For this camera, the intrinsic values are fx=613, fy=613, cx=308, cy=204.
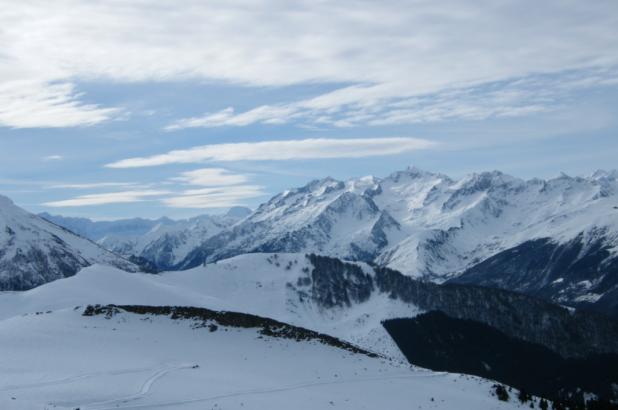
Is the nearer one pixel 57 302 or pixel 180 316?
pixel 180 316

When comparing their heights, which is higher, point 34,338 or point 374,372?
point 34,338

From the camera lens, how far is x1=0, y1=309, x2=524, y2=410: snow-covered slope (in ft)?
111

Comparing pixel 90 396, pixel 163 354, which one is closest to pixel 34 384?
pixel 90 396

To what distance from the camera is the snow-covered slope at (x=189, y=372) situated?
111 feet

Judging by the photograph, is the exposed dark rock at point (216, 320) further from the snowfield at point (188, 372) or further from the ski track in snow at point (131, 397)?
the ski track in snow at point (131, 397)

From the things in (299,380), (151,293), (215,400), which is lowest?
(151,293)

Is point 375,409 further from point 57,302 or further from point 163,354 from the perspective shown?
point 57,302

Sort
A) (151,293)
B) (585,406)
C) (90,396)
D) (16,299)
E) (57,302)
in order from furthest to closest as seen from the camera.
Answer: (151,293) → (16,299) → (57,302) → (585,406) → (90,396)

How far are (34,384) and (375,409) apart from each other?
20075 mm

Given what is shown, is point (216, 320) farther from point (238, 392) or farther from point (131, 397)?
point (131, 397)

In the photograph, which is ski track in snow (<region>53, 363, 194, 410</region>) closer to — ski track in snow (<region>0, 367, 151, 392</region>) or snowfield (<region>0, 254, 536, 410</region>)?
snowfield (<region>0, 254, 536, 410</region>)

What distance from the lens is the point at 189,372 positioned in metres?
42.7

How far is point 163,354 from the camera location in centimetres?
4978

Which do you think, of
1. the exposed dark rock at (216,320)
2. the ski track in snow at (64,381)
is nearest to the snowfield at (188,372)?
the ski track in snow at (64,381)
